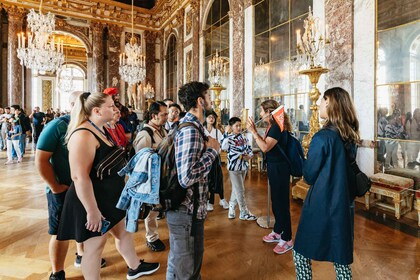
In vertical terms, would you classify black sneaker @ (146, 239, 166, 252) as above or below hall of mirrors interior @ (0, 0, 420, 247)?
below

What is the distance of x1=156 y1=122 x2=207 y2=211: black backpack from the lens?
174 centimetres

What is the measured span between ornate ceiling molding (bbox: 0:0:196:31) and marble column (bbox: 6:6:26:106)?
0.37 meters

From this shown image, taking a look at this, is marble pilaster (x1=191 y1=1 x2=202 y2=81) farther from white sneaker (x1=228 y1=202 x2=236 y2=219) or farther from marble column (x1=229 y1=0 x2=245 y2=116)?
white sneaker (x1=228 y1=202 x2=236 y2=219)

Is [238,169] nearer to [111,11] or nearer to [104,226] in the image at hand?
[104,226]

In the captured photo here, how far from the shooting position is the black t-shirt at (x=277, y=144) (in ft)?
9.86

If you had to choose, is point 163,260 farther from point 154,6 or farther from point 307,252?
point 154,6

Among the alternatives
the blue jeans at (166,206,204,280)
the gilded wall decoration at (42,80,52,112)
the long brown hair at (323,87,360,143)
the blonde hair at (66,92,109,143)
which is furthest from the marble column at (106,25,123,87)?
the long brown hair at (323,87,360,143)

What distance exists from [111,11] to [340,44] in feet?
47.2

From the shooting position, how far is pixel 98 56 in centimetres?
1546

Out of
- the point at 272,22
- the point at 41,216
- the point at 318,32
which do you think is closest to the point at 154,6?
the point at 272,22

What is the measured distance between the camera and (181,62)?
1406 cm

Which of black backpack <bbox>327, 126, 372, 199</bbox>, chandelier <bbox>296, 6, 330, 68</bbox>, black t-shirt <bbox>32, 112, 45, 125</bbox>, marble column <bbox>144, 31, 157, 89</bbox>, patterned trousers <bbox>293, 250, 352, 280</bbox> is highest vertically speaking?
marble column <bbox>144, 31, 157, 89</bbox>

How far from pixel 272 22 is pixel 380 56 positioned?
3657 mm

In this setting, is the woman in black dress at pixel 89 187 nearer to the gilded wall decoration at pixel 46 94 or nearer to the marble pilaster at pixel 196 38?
the marble pilaster at pixel 196 38
